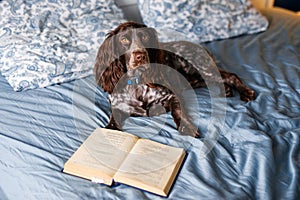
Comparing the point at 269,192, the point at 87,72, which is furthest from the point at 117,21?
the point at 269,192

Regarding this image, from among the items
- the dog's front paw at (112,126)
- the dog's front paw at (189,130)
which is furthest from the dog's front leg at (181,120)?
the dog's front paw at (112,126)

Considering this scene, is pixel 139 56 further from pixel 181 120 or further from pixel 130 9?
pixel 130 9

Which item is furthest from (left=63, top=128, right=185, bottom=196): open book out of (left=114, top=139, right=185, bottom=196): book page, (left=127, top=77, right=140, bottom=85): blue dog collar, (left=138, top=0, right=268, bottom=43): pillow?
(left=138, top=0, right=268, bottom=43): pillow

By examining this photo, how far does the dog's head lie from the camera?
1290 mm

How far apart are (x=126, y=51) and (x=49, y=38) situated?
585 mm

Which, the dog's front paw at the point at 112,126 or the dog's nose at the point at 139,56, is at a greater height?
the dog's nose at the point at 139,56

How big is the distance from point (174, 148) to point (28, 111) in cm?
67

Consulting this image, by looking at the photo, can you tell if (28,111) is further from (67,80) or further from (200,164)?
(200,164)

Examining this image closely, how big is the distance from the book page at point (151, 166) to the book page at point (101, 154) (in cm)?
3

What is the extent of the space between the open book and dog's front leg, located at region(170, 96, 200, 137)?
0.14 meters

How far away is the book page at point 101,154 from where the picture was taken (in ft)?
3.52

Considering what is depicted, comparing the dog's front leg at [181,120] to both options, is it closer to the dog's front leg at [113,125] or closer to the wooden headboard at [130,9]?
the dog's front leg at [113,125]

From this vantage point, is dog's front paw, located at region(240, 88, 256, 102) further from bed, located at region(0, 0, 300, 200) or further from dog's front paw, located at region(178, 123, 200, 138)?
dog's front paw, located at region(178, 123, 200, 138)

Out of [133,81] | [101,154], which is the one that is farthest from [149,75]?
[101,154]
